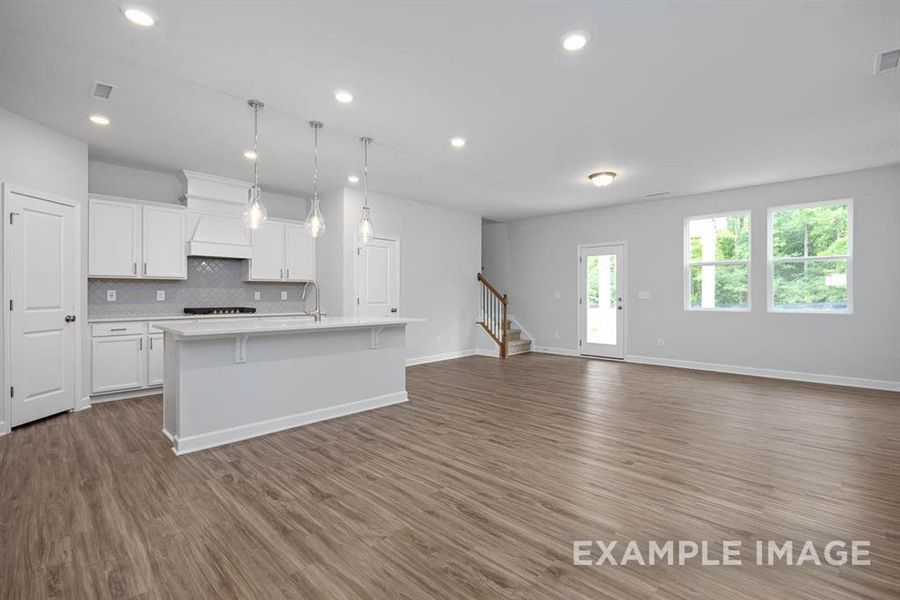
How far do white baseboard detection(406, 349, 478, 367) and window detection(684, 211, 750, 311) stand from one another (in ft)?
13.3

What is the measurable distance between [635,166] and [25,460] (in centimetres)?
668

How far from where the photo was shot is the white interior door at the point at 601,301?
311 inches

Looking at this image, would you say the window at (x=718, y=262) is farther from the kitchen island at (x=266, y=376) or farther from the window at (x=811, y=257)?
the kitchen island at (x=266, y=376)

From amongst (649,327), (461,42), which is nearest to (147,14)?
(461,42)

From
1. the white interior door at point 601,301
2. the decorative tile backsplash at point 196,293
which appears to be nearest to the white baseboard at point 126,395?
the decorative tile backsplash at point 196,293

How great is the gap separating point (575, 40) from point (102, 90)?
3.70 m

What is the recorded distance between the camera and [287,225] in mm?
6516

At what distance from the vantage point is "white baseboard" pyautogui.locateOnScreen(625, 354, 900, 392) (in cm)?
552

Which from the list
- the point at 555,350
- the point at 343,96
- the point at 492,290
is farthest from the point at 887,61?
the point at 555,350

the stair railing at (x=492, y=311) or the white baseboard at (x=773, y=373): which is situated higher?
the stair railing at (x=492, y=311)

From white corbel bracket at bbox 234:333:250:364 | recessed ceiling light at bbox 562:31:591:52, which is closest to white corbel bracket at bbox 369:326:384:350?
white corbel bracket at bbox 234:333:250:364

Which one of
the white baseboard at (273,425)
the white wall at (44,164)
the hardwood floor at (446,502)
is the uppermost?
the white wall at (44,164)

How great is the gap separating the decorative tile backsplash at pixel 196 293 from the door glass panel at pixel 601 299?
521cm

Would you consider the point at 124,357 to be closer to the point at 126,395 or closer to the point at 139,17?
the point at 126,395
